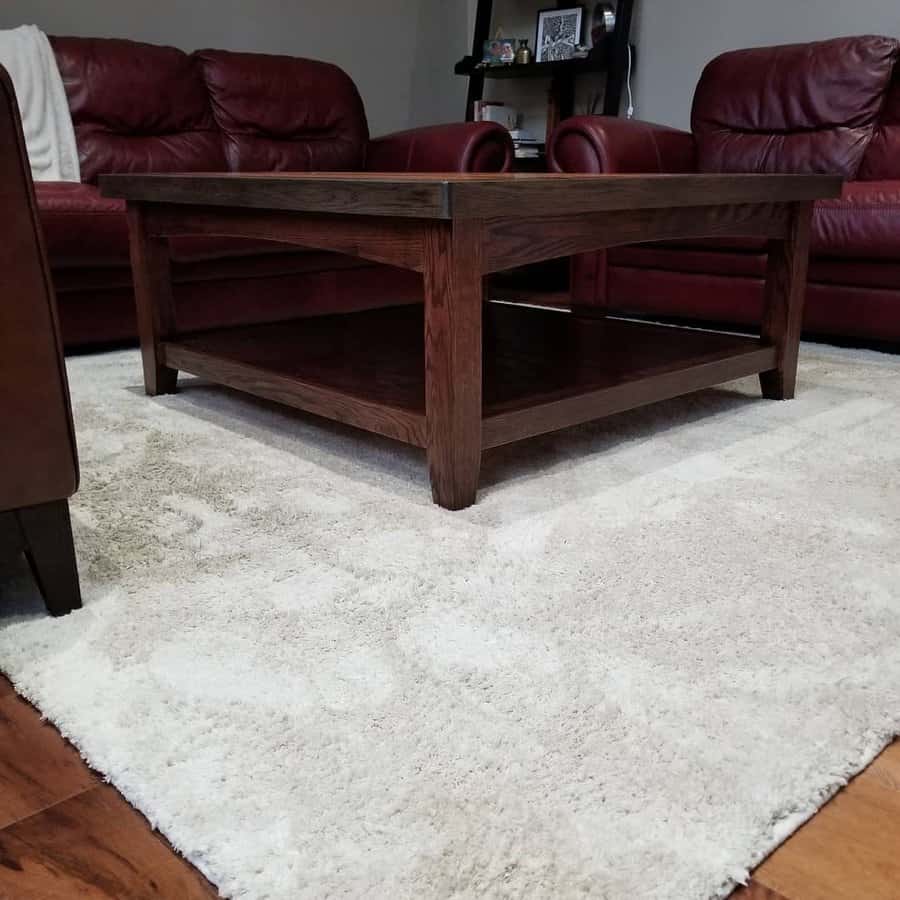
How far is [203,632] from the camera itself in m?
1.00

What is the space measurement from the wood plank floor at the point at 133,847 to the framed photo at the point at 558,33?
12.5 feet

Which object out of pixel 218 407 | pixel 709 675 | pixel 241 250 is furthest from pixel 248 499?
pixel 241 250

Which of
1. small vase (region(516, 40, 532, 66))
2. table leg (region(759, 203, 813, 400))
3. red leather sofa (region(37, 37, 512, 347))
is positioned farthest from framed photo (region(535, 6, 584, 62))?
table leg (region(759, 203, 813, 400))

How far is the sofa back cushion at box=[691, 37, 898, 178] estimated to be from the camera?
304cm

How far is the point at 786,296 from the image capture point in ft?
6.33

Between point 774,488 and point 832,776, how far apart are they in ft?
2.48

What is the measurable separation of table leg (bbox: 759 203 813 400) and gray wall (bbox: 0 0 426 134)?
2832 mm

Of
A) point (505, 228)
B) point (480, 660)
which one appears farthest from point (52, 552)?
point (505, 228)

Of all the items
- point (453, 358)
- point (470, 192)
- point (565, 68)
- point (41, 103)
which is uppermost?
point (565, 68)

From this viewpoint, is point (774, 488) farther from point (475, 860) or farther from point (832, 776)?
point (475, 860)

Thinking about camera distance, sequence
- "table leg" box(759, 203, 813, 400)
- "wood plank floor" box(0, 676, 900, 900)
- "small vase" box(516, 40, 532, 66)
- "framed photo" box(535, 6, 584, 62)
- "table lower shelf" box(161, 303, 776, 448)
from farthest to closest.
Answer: "small vase" box(516, 40, 532, 66) → "framed photo" box(535, 6, 584, 62) → "table leg" box(759, 203, 813, 400) → "table lower shelf" box(161, 303, 776, 448) → "wood plank floor" box(0, 676, 900, 900)

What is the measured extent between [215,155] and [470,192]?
7.71 ft

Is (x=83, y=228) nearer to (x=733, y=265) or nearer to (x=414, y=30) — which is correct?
(x=733, y=265)

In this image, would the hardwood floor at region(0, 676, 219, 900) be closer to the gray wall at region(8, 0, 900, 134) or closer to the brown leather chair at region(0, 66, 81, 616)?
the brown leather chair at region(0, 66, 81, 616)
